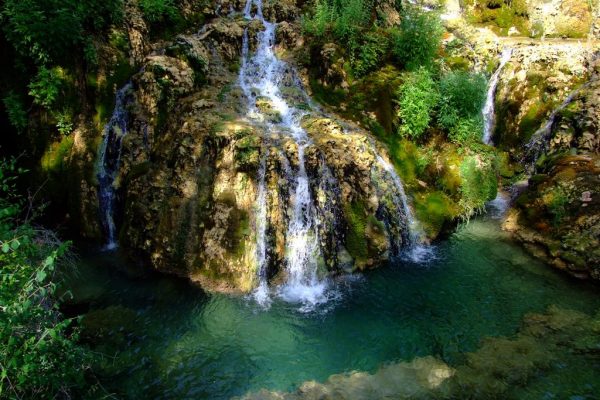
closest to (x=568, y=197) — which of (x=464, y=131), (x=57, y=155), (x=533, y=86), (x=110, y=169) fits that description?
(x=464, y=131)

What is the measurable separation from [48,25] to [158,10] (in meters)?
3.98

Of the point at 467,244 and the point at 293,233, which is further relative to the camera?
the point at 467,244

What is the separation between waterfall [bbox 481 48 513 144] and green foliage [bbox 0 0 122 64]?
1448 centimetres

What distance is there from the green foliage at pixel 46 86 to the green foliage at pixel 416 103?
1078 centimetres

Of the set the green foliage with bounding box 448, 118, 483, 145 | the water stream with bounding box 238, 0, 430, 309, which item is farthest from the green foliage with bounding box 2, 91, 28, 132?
the green foliage with bounding box 448, 118, 483, 145

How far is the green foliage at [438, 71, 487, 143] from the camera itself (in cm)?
Result: 1276

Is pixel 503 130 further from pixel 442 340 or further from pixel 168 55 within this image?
pixel 168 55

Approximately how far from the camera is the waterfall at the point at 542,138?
13641 mm

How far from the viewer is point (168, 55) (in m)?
12.4

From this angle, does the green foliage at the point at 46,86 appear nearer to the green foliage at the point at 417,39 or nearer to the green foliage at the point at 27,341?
the green foliage at the point at 27,341

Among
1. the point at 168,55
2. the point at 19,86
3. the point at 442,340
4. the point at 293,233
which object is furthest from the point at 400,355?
the point at 19,86

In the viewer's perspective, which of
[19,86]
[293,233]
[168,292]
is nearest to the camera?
[168,292]

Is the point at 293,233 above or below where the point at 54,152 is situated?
below

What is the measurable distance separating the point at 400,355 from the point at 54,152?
1157 centimetres
